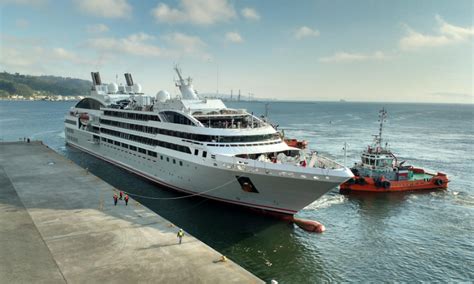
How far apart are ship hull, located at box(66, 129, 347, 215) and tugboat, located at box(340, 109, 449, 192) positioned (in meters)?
15.5

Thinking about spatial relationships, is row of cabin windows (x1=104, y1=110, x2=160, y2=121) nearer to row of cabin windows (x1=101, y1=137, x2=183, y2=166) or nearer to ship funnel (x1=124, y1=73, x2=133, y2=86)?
row of cabin windows (x1=101, y1=137, x2=183, y2=166)

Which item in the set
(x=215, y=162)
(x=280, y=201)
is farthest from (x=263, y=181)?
(x=215, y=162)

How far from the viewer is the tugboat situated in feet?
136

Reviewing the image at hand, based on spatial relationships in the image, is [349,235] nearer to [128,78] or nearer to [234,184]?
[234,184]

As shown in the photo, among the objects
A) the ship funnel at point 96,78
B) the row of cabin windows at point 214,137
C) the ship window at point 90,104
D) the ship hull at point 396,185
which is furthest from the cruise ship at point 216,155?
the ship funnel at point 96,78

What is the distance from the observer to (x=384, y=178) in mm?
42625

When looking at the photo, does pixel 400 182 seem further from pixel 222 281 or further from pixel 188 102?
pixel 222 281

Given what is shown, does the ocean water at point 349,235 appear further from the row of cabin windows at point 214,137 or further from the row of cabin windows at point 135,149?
the row of cabin windows at point 214,137

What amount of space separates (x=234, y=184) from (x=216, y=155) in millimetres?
2913

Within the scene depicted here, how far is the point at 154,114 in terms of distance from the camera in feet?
126

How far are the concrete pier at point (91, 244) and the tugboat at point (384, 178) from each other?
26213 mm

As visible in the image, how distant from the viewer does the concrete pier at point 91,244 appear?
16.6m

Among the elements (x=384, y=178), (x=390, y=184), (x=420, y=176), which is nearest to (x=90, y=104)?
→ (x=384, y=178)

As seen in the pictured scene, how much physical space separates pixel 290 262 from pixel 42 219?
17.1 meters
